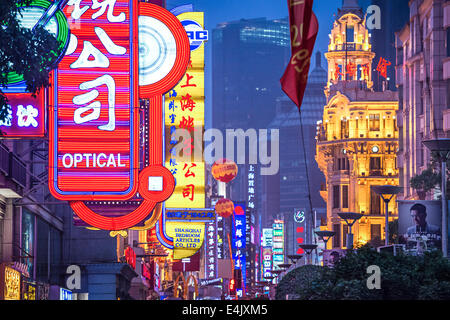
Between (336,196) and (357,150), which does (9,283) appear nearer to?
(357,150)

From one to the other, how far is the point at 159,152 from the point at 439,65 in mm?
34553

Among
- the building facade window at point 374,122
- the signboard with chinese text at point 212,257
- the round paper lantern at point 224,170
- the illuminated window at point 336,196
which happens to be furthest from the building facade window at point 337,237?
the round paper lantern at point 224,170

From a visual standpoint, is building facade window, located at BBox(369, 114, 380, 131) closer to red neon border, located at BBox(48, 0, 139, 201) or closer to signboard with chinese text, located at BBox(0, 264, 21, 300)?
red neon border, located at BBox(48, 0, 139, 201)

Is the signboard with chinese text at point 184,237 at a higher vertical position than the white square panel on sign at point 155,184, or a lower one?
lower

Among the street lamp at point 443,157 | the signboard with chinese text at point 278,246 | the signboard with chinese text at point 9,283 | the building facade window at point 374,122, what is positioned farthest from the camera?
the signboard with chinese text at point 278,246

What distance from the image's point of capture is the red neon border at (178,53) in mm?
35219

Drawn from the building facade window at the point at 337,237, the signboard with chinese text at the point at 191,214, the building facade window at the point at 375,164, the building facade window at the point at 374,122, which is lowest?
the building facade window at the point at 337,237

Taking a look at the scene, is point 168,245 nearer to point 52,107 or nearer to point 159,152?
point 159,152

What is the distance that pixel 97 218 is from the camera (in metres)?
34.1

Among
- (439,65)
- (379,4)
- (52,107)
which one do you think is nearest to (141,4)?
(52,107)

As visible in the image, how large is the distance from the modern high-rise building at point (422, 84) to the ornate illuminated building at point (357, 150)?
127 ft

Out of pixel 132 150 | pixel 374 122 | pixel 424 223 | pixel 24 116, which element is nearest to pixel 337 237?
pixel 374 122

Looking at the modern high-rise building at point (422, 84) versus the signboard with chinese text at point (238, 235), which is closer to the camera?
the modern high-rise building at point (422, 84)

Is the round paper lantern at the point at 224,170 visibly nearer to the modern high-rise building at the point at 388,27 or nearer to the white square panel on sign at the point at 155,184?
the white square panel on sign at the point at 155,184
